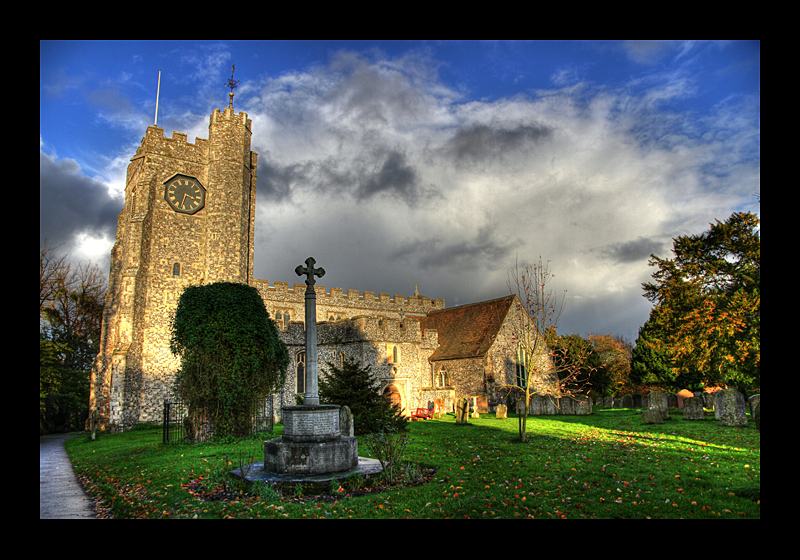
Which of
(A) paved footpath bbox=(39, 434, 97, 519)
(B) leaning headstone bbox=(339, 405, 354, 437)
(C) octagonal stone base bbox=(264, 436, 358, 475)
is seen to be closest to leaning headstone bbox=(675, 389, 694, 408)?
(B) leaning headstone bbox=(339, 405, 354, 437)

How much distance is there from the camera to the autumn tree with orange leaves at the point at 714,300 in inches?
640

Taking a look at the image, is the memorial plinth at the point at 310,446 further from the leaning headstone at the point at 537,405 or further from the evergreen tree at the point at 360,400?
the leaning headstone at the point at 537,405

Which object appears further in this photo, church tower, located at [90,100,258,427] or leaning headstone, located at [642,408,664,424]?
church tower, located at [90,100,258,427]

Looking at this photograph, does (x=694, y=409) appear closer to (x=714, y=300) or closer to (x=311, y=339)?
(x=714, y=300)

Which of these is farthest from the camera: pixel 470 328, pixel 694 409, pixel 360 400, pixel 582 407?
pixel 470 328

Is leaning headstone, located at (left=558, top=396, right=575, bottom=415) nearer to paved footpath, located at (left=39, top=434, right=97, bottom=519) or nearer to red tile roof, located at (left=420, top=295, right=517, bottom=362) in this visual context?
red tile roof, located at (left=420, top=295, right=517, bottom=362)

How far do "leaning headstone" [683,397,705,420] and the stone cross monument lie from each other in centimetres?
1569

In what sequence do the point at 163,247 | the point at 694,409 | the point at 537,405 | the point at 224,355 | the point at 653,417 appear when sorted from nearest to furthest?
the point at 224,355 < the point at 653,417 < the point at 694,409 < the point at 163,247 < the point at 537,405

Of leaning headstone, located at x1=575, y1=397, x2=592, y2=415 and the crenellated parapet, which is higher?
the crenellated parapet

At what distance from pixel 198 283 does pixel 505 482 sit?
21.3 metres

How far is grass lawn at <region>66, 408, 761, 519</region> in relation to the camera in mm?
6020

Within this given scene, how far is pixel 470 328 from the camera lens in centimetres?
3141

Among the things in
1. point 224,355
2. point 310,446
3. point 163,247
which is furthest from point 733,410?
point 163,247
